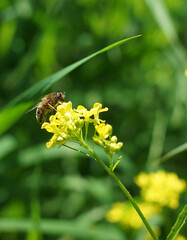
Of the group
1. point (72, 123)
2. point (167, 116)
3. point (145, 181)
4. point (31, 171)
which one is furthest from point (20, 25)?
point (72, 123)

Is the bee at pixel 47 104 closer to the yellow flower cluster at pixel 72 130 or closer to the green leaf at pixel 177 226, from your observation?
the yellow flower cluster at pixel 72 130

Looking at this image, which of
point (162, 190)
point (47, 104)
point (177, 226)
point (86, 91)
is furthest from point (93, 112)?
point (86, 91)

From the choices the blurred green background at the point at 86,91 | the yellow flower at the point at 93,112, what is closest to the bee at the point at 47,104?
the yellow flower at the point at 93,112

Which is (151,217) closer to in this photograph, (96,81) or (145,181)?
(145,181)

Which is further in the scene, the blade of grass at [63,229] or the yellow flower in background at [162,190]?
the blade of grass at [63,229]

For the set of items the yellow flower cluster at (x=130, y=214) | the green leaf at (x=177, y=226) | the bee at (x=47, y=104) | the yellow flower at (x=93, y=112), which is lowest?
the yellow flower cluster at (x=130, y=214)

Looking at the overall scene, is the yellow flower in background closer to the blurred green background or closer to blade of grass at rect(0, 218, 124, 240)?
blade of grass at rect(0, 218, 124, 240)
